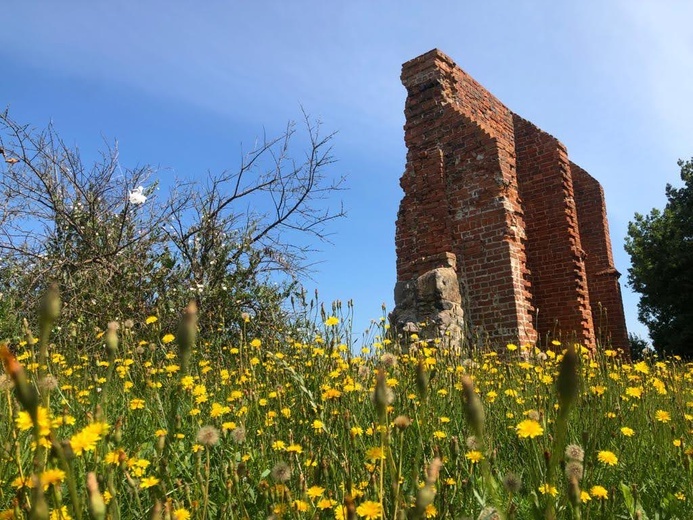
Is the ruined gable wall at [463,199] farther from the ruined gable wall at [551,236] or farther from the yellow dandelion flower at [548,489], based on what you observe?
the yellow dandelion flower at [548,489]

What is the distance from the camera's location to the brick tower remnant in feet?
25.8

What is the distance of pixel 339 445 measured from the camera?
2133 mm

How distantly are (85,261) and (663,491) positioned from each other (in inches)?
246

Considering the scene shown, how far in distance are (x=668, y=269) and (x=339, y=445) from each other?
1970cm

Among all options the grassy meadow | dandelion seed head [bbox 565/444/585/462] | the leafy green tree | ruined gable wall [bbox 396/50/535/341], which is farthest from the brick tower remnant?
the leafy green tree

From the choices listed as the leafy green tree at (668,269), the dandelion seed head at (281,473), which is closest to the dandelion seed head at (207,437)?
the dandelion seed head at (281,473)

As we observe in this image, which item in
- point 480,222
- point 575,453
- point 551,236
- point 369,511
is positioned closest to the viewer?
point 369,511

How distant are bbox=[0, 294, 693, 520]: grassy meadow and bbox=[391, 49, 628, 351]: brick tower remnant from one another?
3626mm

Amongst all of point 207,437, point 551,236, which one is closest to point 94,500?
point 207,437

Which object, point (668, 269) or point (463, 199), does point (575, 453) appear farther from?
point (668, 269)

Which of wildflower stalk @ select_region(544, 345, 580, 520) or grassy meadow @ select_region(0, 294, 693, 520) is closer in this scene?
wildflower stalk @ select_region(544, 345, 580, 520)

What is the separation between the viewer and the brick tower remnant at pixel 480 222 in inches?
Result: 309

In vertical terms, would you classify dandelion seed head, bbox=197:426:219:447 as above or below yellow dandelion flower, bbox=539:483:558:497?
above

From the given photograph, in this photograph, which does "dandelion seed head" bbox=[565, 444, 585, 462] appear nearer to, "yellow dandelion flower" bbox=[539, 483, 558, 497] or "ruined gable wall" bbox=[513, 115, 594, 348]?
"yellow dandelion flower" bbox=[539, 483, 558, 497]
